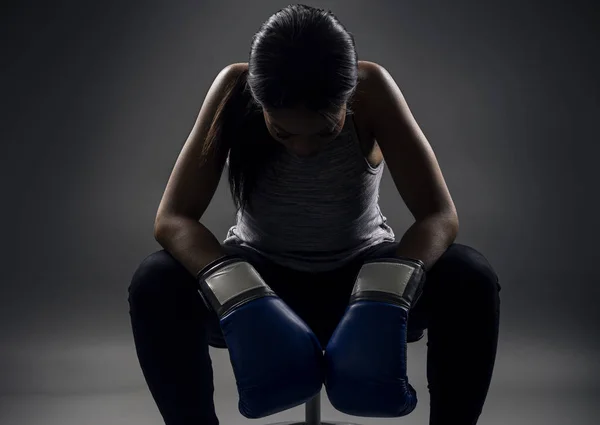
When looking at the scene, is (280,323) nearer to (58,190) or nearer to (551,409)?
(551,409)

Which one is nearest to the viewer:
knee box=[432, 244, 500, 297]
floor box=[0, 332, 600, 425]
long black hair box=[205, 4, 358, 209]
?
long black hair box=[205, 4, 358, 209]

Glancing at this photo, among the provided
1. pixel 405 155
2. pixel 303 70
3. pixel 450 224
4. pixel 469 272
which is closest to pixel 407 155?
pixel 405 155

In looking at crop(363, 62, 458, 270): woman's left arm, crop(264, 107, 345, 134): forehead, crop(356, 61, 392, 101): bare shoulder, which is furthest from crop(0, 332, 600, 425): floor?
crop(264, 107, 345, 134): forehead

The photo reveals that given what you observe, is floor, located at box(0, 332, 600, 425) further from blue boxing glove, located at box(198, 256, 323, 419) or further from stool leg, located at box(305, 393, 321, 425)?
blue boxing glove, located at box(198, 256, 323, 419)

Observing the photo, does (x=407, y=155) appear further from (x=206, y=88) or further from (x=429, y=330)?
(x=206, y=88)

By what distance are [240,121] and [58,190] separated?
128 cm

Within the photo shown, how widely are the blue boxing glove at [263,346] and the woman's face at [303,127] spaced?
24 centimetres

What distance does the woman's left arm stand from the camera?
73.9 inches

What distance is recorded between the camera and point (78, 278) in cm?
289

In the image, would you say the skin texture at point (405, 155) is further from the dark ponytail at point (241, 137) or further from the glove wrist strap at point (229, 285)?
the glove wrist strap at point (229, 285)


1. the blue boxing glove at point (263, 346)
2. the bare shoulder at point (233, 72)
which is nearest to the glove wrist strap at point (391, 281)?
the blue boxing glove at point (263, 346)

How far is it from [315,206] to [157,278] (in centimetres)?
37

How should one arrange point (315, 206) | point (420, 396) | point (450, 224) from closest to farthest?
point (450, 224) → point (315, 206) → point (420, 396)

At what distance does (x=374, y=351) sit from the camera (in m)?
1.63
